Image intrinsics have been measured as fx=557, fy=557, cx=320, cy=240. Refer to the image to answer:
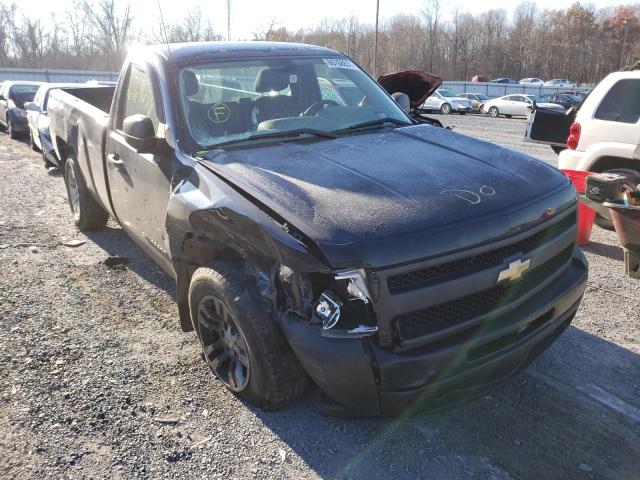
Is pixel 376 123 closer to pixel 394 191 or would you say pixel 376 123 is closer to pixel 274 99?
pixel 274 99

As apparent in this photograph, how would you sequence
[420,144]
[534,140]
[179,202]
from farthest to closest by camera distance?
[534,140] < [420,144] < [179,202]

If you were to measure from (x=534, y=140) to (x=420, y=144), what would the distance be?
593cm

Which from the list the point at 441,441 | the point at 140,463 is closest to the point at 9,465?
the point at 140,463

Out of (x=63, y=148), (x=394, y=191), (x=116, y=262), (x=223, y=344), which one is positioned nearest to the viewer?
(x=394, y=191)

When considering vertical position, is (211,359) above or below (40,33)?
below

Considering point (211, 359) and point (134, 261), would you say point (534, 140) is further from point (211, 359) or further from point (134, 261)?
point (211, 359)

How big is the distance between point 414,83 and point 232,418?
5.27m

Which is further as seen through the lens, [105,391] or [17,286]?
[17,286]

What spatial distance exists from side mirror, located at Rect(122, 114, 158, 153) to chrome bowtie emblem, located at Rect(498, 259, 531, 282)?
223 centimetres

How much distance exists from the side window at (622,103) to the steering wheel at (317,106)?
4.36 m

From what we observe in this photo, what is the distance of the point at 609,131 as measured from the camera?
6.73 metres

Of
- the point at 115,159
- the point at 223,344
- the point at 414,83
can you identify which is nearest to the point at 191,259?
the point at 223,344

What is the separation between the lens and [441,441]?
9.49ft

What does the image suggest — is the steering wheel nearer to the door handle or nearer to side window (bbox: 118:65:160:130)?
side window (bbox: 118:65:160:130)
